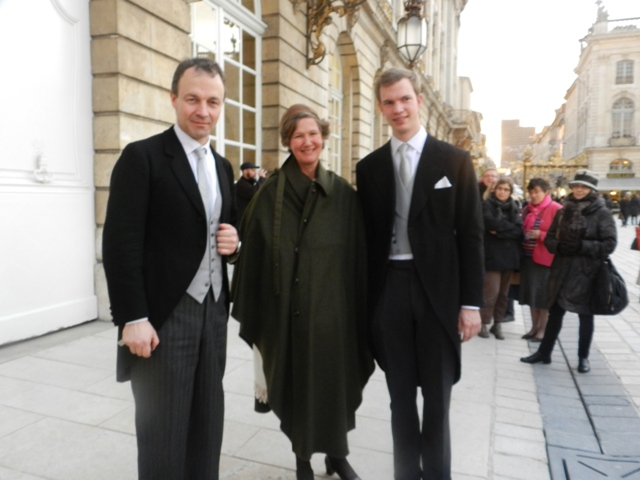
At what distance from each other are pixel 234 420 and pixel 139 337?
1.68m

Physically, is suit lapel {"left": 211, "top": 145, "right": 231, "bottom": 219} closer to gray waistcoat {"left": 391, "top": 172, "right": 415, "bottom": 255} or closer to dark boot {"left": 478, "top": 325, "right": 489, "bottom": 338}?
gray waistcoat {"left": 391, "top": 172, "right": 415, "bottom": 255}

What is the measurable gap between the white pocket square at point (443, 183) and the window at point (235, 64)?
5.02 m

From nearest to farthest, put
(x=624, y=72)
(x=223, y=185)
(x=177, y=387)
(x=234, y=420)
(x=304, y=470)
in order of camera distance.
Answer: (x=177, y=387) < (x=223, y=185) < (x=304, y=470) < (x=234, y=420) < (x=624, y=72)

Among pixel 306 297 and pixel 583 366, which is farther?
pixel 583 366

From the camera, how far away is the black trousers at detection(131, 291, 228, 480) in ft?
6.31

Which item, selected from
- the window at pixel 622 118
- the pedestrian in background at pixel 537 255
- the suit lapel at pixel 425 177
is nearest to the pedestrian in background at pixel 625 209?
the pedestrian in background at pixel 537 255

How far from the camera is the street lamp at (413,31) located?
828 centimetres

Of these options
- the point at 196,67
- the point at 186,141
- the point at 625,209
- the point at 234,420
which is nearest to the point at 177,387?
the point at 186,141

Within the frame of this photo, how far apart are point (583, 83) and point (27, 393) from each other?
262 ft

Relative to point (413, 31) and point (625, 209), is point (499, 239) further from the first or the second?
point (625, 209)

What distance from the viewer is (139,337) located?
181 centimetres

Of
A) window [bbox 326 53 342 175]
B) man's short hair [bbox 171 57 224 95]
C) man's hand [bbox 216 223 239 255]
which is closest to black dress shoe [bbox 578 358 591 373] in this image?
man's hand [bbox 216 223 239 255]

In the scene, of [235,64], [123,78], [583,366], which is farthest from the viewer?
[235,64]

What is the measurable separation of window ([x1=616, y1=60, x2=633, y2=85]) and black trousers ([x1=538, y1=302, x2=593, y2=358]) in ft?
225
